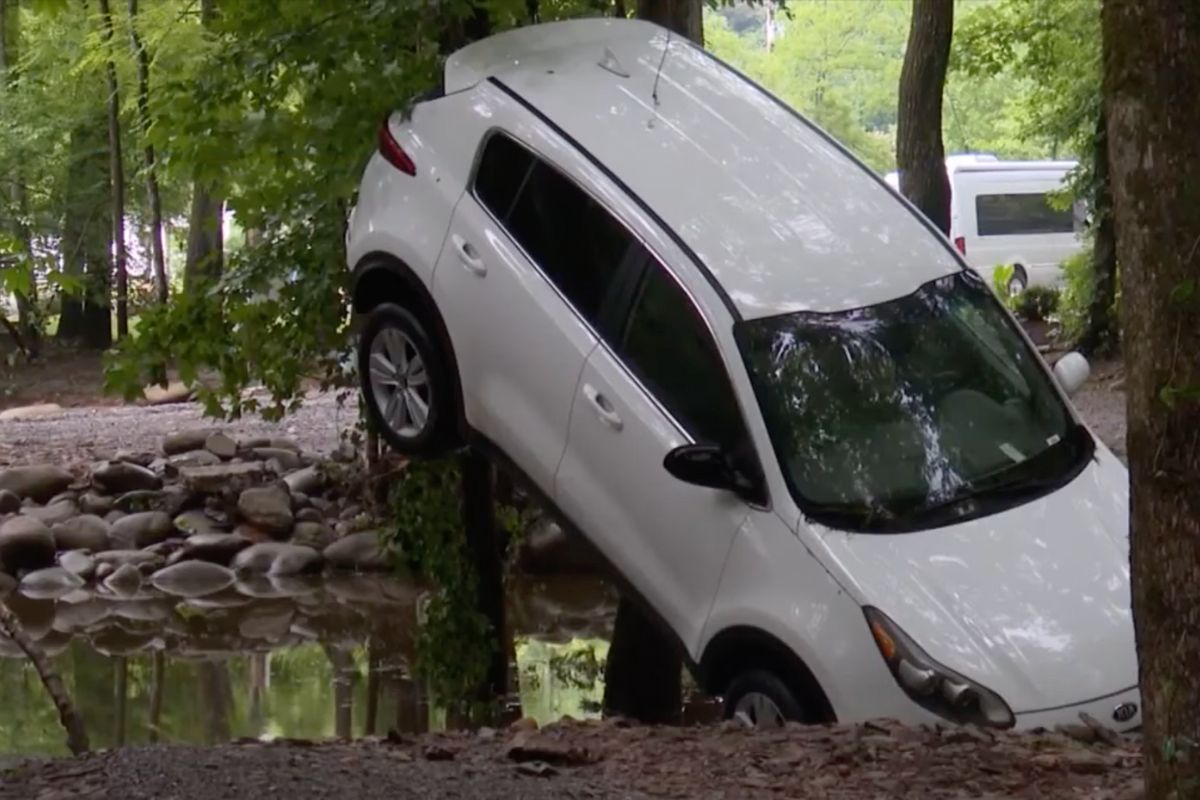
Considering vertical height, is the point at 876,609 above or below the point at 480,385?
below

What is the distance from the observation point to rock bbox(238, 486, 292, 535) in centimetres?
1495

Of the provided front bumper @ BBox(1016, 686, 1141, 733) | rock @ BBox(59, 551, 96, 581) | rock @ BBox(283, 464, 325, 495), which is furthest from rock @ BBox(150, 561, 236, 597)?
front bumper @ BBox(1016, 686, 1141, 733)

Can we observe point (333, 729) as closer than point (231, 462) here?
A: Yes

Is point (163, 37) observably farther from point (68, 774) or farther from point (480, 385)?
point (68, 774)

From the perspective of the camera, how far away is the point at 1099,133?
20031mm

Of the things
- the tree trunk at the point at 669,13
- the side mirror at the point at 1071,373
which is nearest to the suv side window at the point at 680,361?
the side mirror at the point at 1071,373

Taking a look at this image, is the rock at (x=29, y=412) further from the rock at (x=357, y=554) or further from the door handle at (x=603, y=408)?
the door handle at (x=603, y=408)

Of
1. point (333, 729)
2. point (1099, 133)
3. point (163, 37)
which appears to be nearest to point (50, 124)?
point (163, 37)

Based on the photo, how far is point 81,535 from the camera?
48.3 ft

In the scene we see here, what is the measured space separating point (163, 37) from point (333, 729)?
42.6 feet

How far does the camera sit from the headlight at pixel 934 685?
19.0 feet

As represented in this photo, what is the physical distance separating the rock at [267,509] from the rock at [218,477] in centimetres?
39

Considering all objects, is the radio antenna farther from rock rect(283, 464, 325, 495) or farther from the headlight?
rock rect(283, 464, 325, 495)

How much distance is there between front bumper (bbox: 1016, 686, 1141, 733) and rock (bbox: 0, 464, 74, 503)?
11.8 meters
